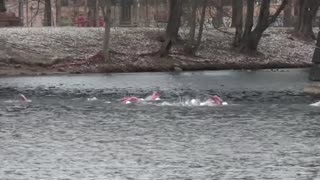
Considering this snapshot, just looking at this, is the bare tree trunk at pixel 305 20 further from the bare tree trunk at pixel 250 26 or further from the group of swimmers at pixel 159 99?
the group of swimmers at pixel 159 99

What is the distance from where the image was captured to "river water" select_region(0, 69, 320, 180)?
11.9 meters

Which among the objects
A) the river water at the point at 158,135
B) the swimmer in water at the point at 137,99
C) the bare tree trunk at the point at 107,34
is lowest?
the swimmer in water at the point at 137,99

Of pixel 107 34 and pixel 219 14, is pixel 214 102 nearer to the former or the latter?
pixel 107 34

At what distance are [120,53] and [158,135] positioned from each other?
28.3 m

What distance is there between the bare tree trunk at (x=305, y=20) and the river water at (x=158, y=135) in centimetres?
2725

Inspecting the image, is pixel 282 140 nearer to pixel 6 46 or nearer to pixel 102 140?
pixel 102 140

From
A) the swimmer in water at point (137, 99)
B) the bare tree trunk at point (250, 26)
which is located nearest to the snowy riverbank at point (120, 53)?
the bare tree trunk at point (250, 26)

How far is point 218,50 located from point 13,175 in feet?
126

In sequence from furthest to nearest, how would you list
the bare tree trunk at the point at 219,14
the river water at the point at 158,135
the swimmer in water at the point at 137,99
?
1. the bare tree trunk at the point at 219,14
2. the swimmer in water at the point at 137,99
3. the river water at the point at 158,135

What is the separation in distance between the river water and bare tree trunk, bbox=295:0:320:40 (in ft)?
89.4

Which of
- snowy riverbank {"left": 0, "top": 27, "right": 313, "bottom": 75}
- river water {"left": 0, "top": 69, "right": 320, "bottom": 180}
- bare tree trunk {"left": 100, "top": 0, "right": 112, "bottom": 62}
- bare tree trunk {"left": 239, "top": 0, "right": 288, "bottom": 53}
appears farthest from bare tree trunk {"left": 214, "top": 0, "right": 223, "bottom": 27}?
river water {"left": 0, "top": 69, "right": 320, "bottom": 180}

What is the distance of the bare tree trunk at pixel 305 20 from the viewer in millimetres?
56088

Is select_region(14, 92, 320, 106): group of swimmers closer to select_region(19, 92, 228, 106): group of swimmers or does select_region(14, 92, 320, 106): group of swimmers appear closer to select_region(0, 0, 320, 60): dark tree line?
select_region(19, 92, 228, 106): group of swimmers

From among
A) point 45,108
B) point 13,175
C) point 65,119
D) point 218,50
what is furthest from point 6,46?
point 13,175
